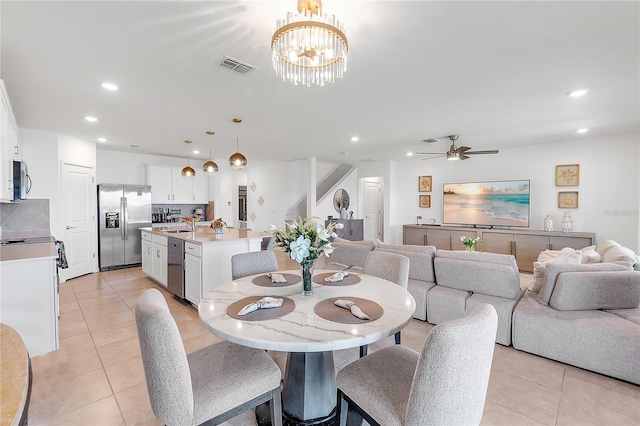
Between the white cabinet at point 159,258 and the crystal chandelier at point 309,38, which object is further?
the white cabinet at point 159,258

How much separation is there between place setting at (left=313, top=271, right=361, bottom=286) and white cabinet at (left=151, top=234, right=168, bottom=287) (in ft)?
10.2

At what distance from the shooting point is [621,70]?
2.59 metres

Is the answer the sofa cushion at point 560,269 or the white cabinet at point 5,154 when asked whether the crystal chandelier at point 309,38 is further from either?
the white cabinet at point 5,154

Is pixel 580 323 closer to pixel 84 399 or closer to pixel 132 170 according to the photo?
pixel 84 399

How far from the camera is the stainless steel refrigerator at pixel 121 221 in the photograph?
563 centimetres

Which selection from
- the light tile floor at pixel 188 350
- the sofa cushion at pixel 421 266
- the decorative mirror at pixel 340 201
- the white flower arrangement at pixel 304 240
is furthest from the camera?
the decorative mirror at pixel 340 201

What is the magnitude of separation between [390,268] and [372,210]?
7.35 meters

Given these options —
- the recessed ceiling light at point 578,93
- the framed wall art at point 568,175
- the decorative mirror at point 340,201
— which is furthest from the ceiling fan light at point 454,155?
the decorative mirror at point 340,201

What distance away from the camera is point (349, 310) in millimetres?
1552

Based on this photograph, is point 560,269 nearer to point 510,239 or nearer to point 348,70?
point 348,70

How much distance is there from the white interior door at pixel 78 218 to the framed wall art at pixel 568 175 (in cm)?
899

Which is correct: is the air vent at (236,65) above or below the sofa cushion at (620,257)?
above

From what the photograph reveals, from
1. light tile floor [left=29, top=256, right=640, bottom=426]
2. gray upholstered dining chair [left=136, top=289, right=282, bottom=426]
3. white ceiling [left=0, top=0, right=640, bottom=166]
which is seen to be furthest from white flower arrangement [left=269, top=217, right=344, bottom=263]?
white ceiling [left=0, top=0, right=640, bottom=166]

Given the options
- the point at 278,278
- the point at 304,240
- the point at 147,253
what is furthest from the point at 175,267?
the point at 304,240
